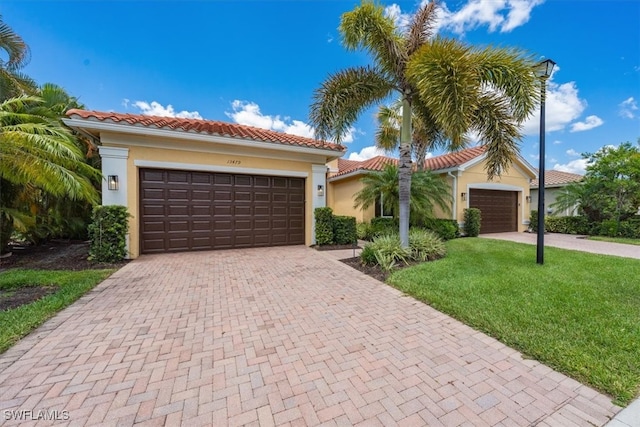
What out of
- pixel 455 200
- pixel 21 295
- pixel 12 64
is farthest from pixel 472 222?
pixel 12 64

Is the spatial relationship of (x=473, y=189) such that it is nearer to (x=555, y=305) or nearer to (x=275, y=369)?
(x=555, y=305)

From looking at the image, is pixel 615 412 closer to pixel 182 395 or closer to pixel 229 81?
pixel 182 395

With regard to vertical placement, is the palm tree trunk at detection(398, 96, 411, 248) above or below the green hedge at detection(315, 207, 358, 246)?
above

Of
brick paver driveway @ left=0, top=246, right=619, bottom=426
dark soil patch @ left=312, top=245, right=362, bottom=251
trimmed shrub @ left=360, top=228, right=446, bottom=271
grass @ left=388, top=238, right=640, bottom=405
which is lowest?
brick paver driveway @ left=0, top=246, right=619, bottom=426

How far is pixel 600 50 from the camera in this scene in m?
8.85

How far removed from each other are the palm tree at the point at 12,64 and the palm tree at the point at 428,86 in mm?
10111

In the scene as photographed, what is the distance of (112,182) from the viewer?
7516mm

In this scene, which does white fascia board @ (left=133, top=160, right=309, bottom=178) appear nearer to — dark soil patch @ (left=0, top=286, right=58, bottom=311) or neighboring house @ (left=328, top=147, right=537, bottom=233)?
neighboring house @ (left=328, top=147, right=537, bottom=233)

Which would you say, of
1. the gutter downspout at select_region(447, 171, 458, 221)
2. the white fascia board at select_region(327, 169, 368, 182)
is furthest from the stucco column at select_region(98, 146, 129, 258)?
the gutter downspout at select_region(447, 171, 458, 221)

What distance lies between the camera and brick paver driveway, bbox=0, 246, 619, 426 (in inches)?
81.7

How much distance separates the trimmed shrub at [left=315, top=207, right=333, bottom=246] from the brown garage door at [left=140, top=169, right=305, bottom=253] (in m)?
0.78

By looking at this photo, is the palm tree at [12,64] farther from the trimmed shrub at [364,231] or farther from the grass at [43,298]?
the trimmed shrub at [364,231]

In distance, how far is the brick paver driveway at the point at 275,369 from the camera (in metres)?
2.07

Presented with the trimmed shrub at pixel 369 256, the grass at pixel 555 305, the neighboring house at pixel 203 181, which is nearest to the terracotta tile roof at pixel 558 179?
the grass at pixel 555 305
